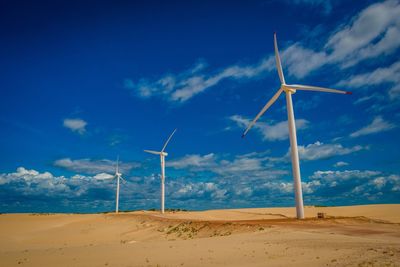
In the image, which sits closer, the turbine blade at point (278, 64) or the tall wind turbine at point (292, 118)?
the tall wind turbine at point (292, 118)

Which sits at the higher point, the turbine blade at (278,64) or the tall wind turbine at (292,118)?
the turbine blade at (278,64)

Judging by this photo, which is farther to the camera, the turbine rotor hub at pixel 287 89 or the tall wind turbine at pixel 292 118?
the turbine rotor hub at pixel 287 89

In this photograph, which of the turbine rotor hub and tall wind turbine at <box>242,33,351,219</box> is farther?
the turbine rotor hub

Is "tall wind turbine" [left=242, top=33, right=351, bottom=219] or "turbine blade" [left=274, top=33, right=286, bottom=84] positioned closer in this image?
"tall wind turbine" [left=242, top=33, right=351, bottom=219]

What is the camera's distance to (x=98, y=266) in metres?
16.6

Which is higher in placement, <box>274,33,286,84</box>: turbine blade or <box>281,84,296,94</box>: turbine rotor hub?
<box>274,33,286,84</box>: turbine blade

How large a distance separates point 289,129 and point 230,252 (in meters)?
21.7

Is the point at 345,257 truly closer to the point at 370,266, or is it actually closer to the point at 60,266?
the point at 370,266

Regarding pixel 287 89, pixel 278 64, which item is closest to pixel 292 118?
pixel 287 89

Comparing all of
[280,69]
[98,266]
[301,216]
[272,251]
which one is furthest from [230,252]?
[280,69]

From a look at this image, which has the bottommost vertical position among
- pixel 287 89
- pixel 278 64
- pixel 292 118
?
pixel 292 118

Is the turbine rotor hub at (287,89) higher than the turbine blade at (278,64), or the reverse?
the turbine blade at (278,64)

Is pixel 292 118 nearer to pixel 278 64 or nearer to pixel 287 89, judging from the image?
pixel 287 89

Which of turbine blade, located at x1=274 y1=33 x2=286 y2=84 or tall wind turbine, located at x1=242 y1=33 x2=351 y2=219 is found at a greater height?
turbine blade, located at x1=274 y1=33 x2=286 y2=84
